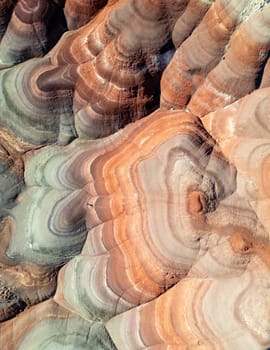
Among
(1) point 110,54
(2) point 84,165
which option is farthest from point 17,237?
(1) point 110,54

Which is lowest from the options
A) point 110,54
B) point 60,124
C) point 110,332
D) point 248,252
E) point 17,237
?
point 110,332

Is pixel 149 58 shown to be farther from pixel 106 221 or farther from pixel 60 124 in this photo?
pixel 106 221

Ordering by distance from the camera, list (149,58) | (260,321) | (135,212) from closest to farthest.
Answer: (260,321) → (135,212) → (149,58)

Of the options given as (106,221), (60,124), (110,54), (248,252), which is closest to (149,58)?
(110,54)

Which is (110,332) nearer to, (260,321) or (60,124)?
(260,321)

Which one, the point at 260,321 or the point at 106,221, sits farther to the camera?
the point at 106,221

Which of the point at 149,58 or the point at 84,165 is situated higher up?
the point at 149,58

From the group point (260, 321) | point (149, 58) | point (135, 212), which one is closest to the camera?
point (260, 321)
